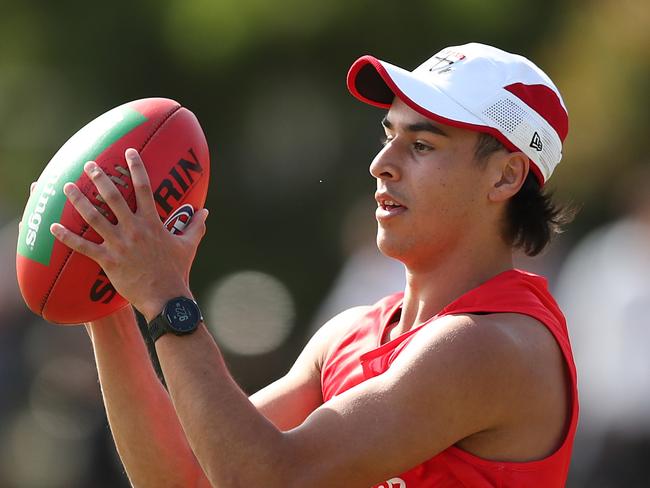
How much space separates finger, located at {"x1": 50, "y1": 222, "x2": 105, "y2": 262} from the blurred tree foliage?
17.6 feet

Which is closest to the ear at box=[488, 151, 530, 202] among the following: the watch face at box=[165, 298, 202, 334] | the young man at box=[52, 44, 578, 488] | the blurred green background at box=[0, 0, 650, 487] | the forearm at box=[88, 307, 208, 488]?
the young man at box=[52, 44, 578, 488]

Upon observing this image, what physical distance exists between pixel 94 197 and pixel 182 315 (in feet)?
1.46

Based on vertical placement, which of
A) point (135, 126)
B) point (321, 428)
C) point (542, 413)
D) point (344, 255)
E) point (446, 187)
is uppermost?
point (135, 126)

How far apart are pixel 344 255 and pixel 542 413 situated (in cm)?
A: 538

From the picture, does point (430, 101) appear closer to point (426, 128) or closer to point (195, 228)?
point (426, 128)

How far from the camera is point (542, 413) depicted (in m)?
3.36

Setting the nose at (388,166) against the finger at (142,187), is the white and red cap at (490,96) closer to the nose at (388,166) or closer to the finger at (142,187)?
the nose at (388,166)

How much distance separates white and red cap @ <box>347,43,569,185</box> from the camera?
357cm

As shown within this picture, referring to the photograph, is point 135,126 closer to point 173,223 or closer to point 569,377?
point 173,223

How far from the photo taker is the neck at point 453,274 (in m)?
3.65

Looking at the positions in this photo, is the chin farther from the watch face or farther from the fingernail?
the fingernail

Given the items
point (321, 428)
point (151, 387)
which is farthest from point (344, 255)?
point (321, 428)

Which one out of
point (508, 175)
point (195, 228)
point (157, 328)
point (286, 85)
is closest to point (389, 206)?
point (508, 175)

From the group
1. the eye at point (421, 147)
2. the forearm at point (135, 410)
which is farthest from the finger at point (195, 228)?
the eye at point (421, 147)
